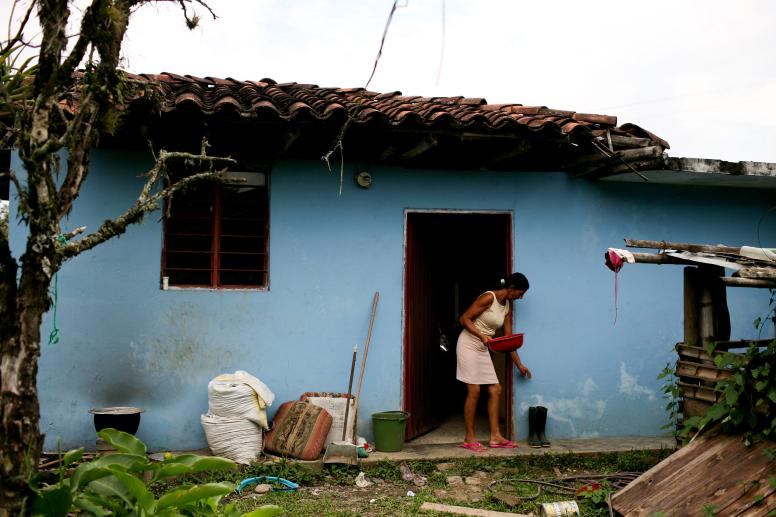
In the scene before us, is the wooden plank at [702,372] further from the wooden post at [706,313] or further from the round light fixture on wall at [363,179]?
the round light fixture on wall at [363,179]

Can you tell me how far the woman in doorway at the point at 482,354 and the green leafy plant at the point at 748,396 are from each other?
8.44 feet

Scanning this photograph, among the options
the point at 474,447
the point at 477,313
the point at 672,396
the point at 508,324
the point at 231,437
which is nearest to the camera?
the point at 231,437

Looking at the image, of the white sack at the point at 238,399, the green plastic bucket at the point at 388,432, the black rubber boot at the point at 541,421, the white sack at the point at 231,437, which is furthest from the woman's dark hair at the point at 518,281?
the white sack at the point at 231,437

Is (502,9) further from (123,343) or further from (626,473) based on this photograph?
(123,343)

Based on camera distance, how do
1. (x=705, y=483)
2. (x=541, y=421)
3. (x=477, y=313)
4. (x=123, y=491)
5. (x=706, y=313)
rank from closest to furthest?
1. (x=123, y=491)
2. (x=705, y=483)
3. (x=706, y=313)
4. (x=477, y=313)
5. (x=541, y=421)

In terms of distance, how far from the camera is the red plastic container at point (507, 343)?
284 inches

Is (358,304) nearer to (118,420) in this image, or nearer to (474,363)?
(474,363)

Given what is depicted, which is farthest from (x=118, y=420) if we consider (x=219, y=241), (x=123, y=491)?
(x=123, y=491)

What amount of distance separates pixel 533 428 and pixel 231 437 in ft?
10.4

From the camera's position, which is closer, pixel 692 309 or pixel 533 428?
pixel 692 309

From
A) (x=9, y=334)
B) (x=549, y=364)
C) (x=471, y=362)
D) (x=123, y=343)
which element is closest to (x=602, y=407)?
(x=549, y=364)

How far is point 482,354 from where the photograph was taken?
7.37 meters

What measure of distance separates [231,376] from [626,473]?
3.67 metres

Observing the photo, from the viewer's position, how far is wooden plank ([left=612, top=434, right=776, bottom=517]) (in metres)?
4.25
